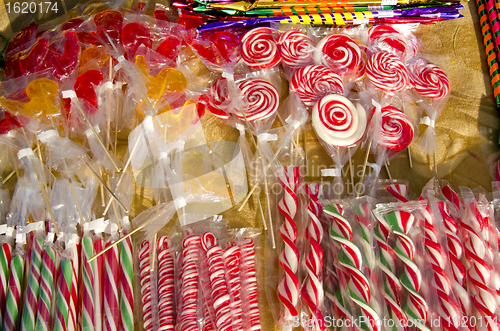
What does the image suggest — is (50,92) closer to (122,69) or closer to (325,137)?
(122,69)

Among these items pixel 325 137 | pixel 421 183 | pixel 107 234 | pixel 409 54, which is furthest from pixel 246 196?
pixel 409 54

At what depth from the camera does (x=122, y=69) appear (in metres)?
2.09

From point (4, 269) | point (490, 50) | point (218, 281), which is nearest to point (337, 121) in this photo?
point (218, 281)

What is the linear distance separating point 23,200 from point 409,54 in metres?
2.40

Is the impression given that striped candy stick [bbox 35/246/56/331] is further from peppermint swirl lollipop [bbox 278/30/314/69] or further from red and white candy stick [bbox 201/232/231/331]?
peppermint swirl lollipop [bbox 278/30/314/69]

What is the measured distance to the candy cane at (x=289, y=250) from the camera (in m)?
1.66

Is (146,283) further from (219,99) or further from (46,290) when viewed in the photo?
(219,99)

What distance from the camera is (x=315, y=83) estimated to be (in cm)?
203

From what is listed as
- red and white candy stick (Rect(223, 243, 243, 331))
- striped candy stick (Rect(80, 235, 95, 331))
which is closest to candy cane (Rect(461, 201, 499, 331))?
red and white candy stick (Rect(223, 243, 243, 331))

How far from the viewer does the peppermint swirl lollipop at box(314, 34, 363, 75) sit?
→ 2090mm

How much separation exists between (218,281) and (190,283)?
0.13m

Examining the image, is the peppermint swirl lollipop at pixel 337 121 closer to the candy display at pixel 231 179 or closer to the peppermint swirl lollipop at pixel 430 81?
the candy display at pixel 231 179

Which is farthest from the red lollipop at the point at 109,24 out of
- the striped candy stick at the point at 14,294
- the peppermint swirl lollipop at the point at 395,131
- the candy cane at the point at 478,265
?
the candy cane at the point at 478,265

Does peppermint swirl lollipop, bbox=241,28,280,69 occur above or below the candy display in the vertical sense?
above
